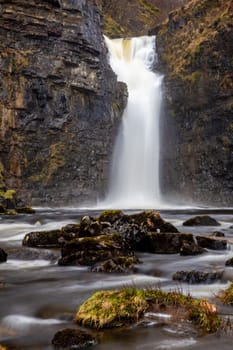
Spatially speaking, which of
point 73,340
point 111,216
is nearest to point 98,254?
point 111,216

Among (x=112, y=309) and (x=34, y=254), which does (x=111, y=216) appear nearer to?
(x=34, y=254)

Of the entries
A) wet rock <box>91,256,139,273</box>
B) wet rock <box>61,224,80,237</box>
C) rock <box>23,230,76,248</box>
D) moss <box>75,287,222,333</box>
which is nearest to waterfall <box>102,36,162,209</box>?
wet rock <box>61,224,80,237</box>

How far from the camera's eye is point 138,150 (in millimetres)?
42125

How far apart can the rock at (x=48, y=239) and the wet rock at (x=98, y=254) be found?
1.92 meters

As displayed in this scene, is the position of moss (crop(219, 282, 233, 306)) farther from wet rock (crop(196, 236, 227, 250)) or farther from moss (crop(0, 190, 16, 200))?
moss (crop(0, 190, 16, 200))

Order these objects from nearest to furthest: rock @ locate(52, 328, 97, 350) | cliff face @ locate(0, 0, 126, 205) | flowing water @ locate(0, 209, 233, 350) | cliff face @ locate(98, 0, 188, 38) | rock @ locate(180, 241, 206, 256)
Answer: rock @ locate(52, 328, 97, 350), flowing water @ locate(0, 209, 233, 350), rock @ locate(180, 241, 206, 256), cliff face @ locate(0, 0, 126, 205), cliff face @ locate(98, 0, 188, 38)

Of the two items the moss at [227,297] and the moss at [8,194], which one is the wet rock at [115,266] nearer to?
the moss at [227,297]

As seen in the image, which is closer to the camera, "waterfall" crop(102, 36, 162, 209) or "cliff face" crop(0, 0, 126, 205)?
"cliff face" crop(0, 0, 126, 205)

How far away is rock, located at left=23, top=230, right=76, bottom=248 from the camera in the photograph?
511 inches

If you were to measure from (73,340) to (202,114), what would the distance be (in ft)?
123

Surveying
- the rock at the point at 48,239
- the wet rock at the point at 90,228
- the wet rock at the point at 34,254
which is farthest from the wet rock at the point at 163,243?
the wet rock at the point at 34,254

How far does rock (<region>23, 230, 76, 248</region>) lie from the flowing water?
0.83m

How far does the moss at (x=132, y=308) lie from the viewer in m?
5.46

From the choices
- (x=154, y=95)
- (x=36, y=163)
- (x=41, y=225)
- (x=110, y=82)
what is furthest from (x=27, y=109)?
(x=41, y=225)
